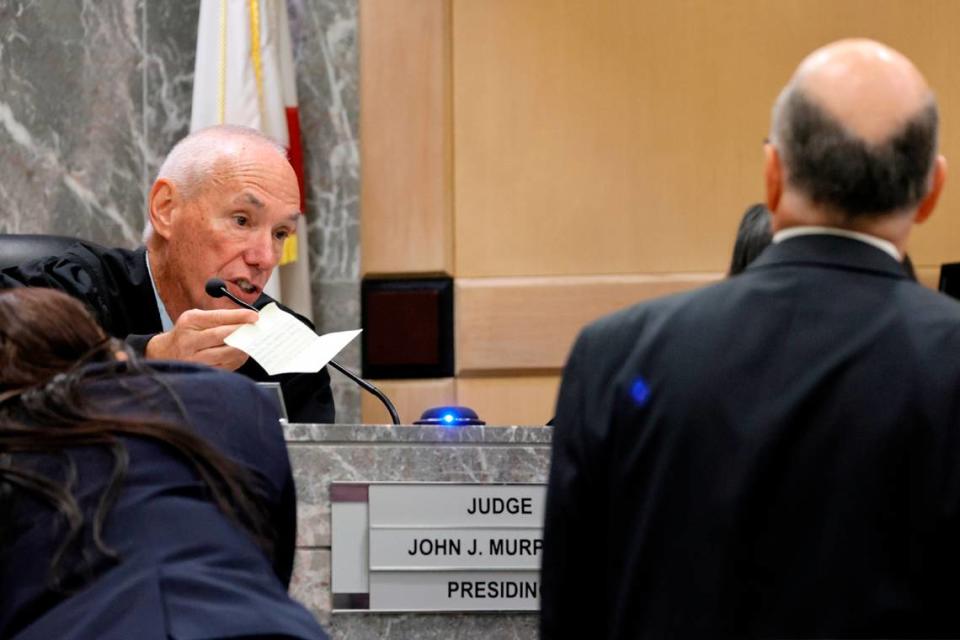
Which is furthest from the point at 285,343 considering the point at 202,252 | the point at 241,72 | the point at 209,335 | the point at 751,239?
the point at 241,72

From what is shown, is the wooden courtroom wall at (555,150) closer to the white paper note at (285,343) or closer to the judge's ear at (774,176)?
the white paper note at (285,343)

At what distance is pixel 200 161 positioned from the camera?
3305 mm

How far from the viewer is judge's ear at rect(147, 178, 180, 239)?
10.8 ft

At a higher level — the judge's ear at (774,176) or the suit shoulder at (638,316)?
the judge's ear at (774,176)

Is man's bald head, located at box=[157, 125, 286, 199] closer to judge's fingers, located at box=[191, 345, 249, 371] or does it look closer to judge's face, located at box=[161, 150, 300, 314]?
judge's face, located at box=[161, 150, 300, 314]

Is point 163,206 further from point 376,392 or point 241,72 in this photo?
point 241,72

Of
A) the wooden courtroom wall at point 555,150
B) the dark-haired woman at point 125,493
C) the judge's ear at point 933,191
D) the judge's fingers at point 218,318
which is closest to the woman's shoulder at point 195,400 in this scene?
the dark-haired woman at point 125,493

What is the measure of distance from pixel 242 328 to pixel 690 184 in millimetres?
2128

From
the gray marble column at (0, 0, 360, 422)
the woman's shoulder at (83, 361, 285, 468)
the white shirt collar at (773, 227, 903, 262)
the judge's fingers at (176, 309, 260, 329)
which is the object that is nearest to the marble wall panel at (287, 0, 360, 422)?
the gray marble column at (0, 0, 360, 422)

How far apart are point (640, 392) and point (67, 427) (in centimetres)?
55

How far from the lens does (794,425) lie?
144 cm

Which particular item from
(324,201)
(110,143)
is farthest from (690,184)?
(110,143)

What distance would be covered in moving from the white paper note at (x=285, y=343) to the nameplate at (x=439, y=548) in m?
0.25

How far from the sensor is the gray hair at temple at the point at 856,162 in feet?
5.02
